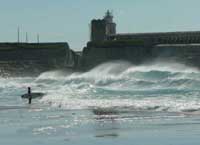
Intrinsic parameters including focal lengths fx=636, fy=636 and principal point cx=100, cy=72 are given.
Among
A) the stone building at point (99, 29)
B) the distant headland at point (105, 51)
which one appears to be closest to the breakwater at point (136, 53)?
the distant headland at point (105, 51)

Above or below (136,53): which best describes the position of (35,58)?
above

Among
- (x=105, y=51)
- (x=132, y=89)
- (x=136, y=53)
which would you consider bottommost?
(x=132, y=89)

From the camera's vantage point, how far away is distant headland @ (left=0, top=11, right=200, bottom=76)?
214ft

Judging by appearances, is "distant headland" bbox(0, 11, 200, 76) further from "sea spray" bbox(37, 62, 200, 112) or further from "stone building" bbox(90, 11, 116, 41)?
"sea spray" bbox(37, 62, 200, 112)

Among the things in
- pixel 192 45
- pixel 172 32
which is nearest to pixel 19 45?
pixel 172 32

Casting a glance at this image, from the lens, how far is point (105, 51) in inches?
2753

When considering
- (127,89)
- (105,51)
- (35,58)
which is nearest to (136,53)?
(105,51)

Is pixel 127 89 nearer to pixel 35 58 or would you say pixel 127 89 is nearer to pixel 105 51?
pixel 105 51

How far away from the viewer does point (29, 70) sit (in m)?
77.4

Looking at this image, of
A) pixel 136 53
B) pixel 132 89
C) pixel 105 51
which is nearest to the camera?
pixel 132 89

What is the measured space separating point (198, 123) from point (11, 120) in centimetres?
597

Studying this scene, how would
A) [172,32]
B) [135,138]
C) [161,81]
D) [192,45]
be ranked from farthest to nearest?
[172,32]
[192,45]
[161,81]
[135,138]

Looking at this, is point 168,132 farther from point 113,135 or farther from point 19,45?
point 19,45

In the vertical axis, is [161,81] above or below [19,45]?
below
